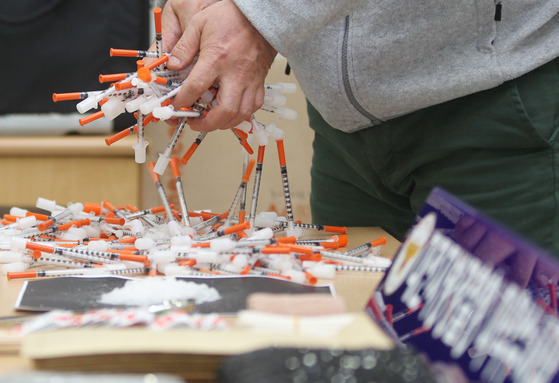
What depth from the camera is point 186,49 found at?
0.75m

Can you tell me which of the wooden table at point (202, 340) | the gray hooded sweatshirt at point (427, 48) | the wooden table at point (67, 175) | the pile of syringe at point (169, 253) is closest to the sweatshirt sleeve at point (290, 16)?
the gray hooded sweatshirt at point (427, 48)

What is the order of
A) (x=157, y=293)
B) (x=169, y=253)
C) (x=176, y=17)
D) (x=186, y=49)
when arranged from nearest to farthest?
(x=157, y=293), (x=169, y=253), (x=186, y=49), (x=176, y=17)

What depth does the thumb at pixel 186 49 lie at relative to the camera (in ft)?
2.43

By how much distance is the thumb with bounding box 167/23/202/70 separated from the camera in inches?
29.2

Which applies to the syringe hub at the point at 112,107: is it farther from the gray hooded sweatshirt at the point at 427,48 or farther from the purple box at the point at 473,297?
the purple box at the point at 473,297

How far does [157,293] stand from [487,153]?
19.9 inches

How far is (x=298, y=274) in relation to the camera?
1.96 feet

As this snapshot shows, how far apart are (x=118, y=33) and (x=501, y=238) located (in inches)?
63.9

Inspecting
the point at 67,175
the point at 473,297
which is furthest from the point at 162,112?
the point at 67,175

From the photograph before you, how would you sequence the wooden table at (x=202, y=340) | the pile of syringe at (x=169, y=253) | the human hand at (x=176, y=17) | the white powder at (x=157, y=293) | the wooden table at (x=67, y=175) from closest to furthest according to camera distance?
1. the wooden table at (x=202, y=340)
2. the white powder at (x=157, y=293)
3. the pile of syringe at (x=169, y=253)
4. the human hand at (x=176, y=17)
5. the wooden table at (x=67, y=175)

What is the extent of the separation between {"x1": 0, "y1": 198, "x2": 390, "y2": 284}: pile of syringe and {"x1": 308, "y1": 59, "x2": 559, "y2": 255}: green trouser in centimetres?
16

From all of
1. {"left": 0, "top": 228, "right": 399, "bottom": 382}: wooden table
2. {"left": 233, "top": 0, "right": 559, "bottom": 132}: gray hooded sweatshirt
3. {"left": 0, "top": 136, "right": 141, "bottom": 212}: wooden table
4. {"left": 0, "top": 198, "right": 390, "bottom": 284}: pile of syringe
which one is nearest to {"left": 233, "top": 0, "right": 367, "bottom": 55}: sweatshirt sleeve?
{"left": 233, "top": 0, "right": 559, "bottom": 132}: gray hooded sweatshirt

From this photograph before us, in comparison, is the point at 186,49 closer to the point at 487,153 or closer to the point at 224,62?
the point at 224,62

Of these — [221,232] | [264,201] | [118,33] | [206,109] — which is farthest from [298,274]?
[118,33]
